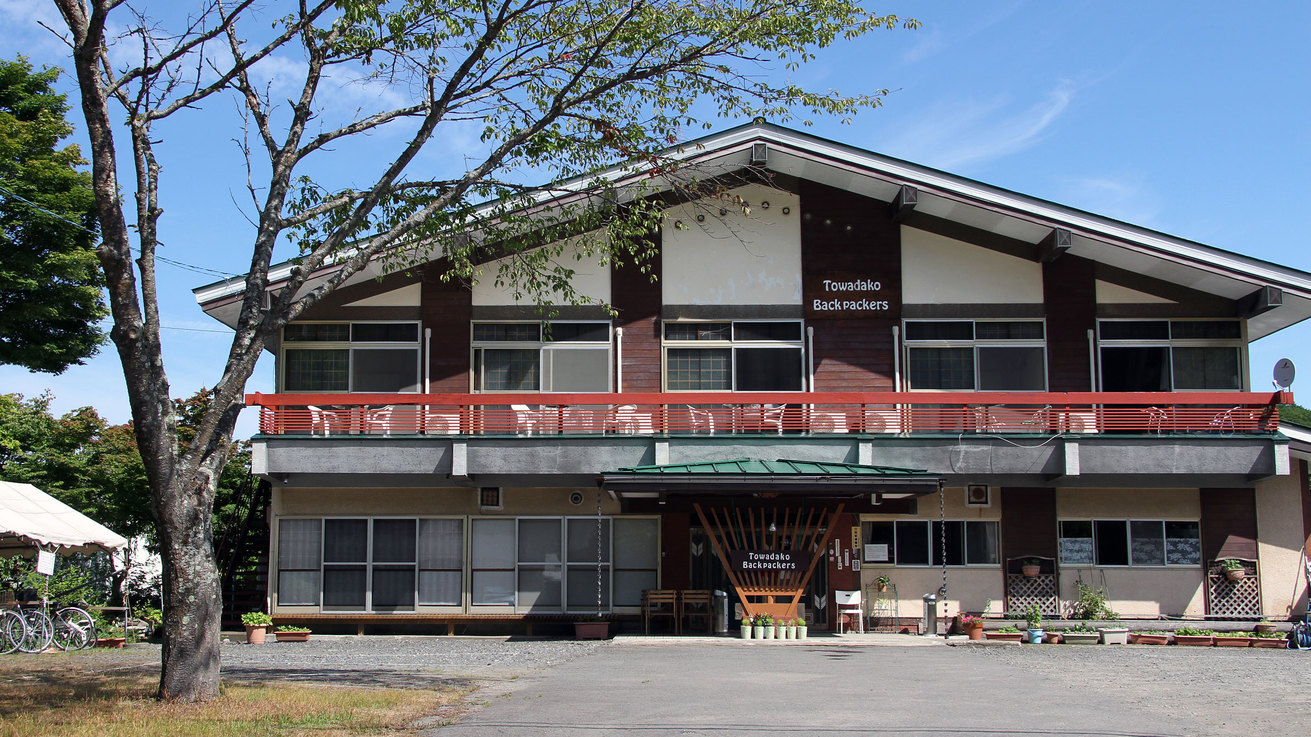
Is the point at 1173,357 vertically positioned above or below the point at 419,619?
above

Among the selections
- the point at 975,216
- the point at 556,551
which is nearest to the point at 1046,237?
the point at 975,216

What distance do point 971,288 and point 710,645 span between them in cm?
951

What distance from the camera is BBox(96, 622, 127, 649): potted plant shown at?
808 inches

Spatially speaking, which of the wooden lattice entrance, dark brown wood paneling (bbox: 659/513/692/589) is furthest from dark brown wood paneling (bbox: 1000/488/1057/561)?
dark brown wood paneling (bbox: 659/513/692/589)

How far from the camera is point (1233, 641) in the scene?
66.6 ft

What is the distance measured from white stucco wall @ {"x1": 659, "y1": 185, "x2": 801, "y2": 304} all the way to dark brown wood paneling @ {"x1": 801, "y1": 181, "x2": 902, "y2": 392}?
0.34m

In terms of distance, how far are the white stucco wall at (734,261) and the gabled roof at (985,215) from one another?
44.0 inches

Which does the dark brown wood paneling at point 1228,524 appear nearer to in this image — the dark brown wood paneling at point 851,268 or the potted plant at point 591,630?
the dark brown wood paneling at point 851,268

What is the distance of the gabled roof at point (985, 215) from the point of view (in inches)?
867

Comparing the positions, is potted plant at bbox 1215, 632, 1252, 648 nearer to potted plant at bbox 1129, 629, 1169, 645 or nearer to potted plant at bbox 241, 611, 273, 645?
potted plant at bbox 1129, 629, 1169, 645

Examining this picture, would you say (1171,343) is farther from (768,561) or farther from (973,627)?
(768,561)

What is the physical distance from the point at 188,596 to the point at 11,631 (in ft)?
31.6

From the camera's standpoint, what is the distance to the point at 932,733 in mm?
9914

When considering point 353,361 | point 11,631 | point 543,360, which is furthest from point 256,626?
point 543,360
